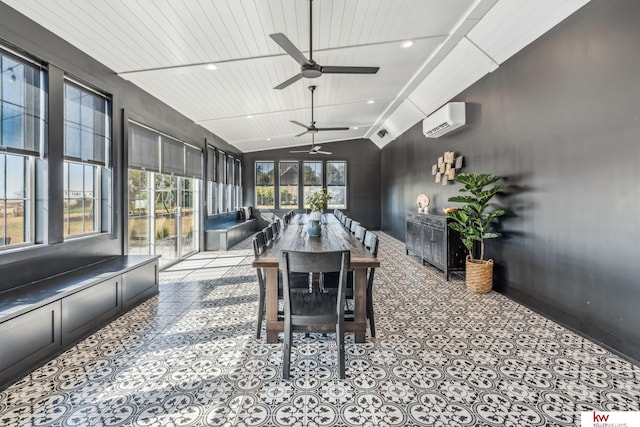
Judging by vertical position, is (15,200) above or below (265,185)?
below

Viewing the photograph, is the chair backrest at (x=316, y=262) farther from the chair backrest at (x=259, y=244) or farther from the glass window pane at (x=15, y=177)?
the glass window pane at (x=15, y=177)

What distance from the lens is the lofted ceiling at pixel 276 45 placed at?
273cm

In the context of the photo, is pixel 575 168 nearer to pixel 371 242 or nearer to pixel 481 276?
pixel 481 276

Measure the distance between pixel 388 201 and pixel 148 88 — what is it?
739cm

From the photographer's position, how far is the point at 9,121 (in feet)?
8.03

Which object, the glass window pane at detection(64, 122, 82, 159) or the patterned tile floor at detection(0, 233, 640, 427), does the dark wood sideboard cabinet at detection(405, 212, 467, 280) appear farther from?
the glass window pane at detection(64, 122, 82, 159)

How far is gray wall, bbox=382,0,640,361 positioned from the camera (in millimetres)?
2393

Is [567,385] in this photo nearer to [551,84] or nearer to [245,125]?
[551,84]

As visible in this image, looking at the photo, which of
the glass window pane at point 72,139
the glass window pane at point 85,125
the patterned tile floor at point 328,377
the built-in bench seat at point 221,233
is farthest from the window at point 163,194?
the patterned tile floor at point 328,377

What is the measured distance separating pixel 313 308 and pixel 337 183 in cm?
867

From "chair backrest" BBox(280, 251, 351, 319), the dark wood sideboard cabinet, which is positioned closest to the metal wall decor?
the dark wood sideboard cabinet

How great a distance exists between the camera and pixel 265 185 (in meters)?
10.6

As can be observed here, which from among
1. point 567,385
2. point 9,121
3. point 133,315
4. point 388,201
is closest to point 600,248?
point 567,385

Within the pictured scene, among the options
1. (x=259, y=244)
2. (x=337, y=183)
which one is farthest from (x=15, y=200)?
(x=337, y=183)
